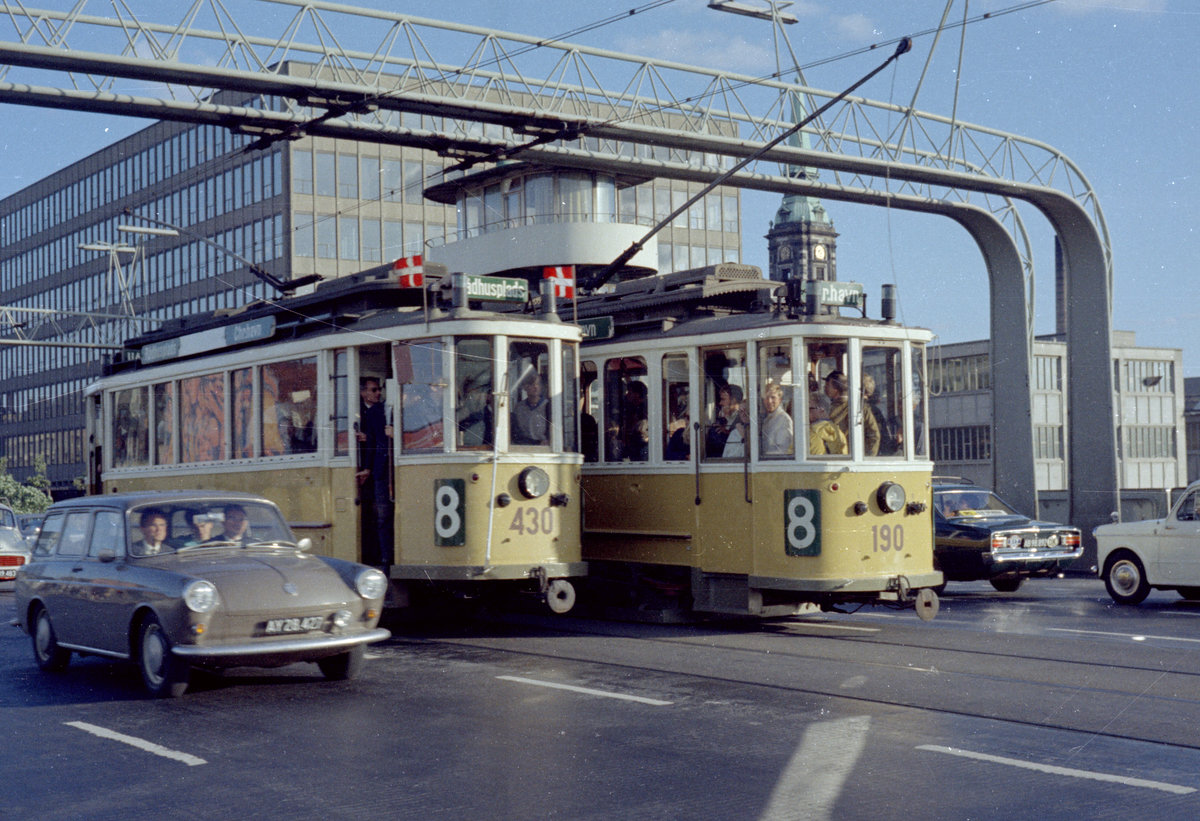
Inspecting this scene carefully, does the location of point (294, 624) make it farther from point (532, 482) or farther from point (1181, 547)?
point (1181, 547)

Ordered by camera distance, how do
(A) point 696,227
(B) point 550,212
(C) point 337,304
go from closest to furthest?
(C) point 337,304, (B) point 550,212, (A) point 696,227

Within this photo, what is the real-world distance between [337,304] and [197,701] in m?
6.66

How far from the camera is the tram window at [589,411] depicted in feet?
53.9

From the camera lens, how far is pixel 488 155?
70.4ft

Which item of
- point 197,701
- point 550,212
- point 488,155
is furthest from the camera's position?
point 550,212

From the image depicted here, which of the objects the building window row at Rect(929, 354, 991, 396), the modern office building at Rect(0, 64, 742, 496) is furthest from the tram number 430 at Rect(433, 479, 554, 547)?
the building window row at Rect(929, 354, 991, 396)

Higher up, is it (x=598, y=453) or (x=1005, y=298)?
(x=1005, y=298)

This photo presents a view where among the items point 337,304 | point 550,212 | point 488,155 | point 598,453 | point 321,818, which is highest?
point 550,212

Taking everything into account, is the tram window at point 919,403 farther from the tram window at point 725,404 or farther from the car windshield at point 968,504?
the car windshield at point 968,504

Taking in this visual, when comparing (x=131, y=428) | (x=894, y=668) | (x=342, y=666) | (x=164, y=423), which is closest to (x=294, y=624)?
(x=342, y=666)

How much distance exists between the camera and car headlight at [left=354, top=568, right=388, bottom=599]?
A: 430 inches

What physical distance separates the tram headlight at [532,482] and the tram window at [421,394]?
2.85 feet

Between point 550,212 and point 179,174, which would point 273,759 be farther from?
point 179,174

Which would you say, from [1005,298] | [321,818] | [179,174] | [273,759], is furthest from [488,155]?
[179,174]
